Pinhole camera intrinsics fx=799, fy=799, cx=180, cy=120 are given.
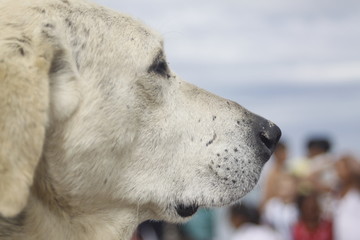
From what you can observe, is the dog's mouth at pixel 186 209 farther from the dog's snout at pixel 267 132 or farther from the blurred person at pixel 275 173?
the blurred person at pixel 275 173

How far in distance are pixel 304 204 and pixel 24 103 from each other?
5.46 meters

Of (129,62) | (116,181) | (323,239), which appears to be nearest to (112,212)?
(116,181)

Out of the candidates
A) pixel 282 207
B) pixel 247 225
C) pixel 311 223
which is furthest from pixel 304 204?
pixel 282 207

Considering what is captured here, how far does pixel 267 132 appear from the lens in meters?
4.08

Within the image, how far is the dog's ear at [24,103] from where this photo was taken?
3.09 m

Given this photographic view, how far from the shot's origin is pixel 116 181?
3668 mm

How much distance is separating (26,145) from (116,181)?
0.63 metres

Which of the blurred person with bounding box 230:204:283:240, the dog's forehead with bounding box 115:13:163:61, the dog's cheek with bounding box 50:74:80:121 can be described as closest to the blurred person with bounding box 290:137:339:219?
the blurred person with bounding box 230:204:283:240

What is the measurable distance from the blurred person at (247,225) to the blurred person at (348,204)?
33.0 inches

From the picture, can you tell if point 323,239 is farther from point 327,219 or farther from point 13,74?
point 13,74

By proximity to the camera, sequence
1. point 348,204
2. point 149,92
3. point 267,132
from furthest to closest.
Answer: point 348,204
point 267,132
point 149,92

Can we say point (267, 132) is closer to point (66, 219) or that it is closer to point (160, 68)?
point (160, 68)

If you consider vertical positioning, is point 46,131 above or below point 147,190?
above

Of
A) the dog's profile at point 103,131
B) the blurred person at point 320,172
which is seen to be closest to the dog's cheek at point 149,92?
the dog's profile at point 103,131
